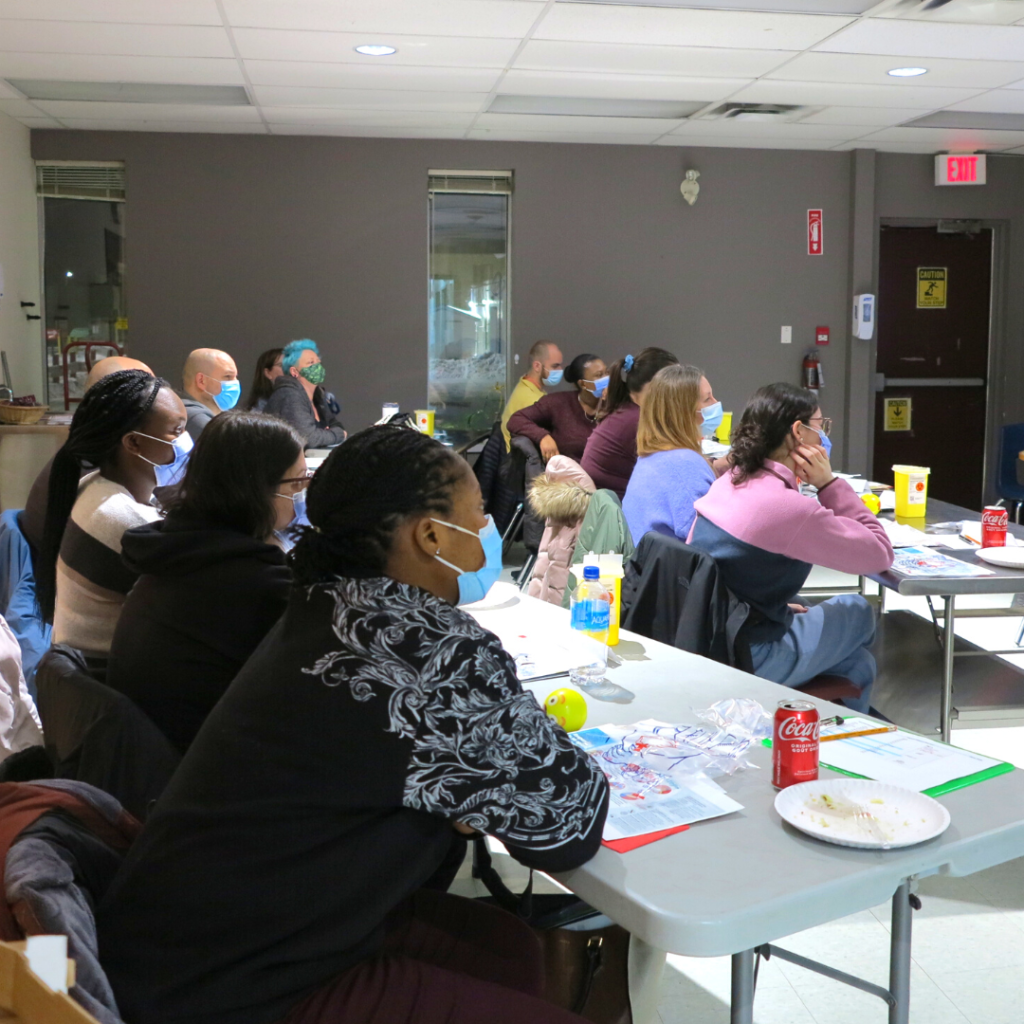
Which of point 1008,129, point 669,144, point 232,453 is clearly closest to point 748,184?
point 669,144

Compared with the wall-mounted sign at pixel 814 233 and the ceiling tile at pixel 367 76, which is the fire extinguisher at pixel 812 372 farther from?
the ceiling tile at pixel 367 76

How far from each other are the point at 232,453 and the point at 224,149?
220 inches

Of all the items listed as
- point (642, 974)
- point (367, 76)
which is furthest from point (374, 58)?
point (642, 974)

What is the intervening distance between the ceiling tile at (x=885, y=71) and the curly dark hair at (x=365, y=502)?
174 inches

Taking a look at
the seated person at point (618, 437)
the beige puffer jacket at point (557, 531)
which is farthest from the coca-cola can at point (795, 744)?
the seated person at point (618, 437)

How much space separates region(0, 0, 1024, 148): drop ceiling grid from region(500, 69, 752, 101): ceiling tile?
0.02 metres

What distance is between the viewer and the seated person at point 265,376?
654cm

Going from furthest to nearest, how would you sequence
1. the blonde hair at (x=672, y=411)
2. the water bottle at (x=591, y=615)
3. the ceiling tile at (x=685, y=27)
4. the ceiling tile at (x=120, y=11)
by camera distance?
the ceiling tile at (x=685, y=27) < the ceiling tile at (x=120, y=11) < the blonde hair at (x=672, y=411) < the water bottle at (x=591, y=615)

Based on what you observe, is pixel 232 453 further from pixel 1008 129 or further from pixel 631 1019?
pixel 1008 129

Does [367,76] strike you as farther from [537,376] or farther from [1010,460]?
[1010,460]

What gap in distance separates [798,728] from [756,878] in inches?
11.2

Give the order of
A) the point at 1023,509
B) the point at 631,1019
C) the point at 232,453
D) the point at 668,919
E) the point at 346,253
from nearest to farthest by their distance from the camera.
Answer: the point at 668,919 → the point at 631,1019 → the point at 232,453 → the point at 1023,509 → the point at 346,253

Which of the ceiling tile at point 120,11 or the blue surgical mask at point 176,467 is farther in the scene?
the ceiling tile at point 120,11

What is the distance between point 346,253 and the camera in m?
7.21
